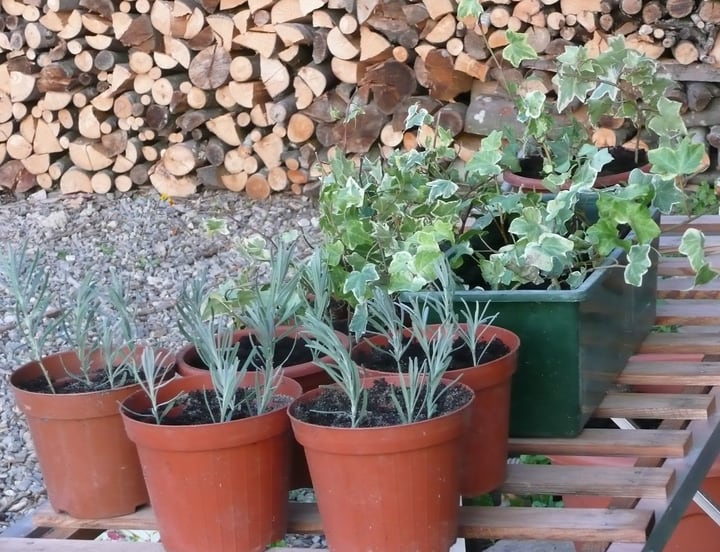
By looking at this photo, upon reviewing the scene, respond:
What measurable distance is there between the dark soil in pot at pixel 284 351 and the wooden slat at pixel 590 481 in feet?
0.97

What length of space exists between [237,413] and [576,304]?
42cm

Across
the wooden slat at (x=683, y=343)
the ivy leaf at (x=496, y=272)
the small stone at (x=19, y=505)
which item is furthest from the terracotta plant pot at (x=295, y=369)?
the small stone at (x=19, y=505)

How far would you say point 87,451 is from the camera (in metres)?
1.09

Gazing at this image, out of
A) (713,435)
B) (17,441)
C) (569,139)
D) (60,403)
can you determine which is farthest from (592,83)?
(17,441)

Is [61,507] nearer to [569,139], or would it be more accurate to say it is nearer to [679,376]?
[679,376]

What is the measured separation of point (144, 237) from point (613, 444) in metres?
3.02

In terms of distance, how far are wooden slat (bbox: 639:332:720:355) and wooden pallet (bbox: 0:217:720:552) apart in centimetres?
5

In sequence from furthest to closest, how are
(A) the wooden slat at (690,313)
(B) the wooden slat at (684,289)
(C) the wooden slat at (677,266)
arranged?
1. (C) the wooden slat at (677,266)
2. (B) the wooden slat at (684,289)
3. (A) the wooden slat at (690,313)

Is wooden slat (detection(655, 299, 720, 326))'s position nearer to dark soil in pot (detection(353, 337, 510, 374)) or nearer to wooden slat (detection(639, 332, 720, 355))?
wooden slat (detection(639, 332, 720, 355))

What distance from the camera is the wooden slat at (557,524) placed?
1000 millimetres

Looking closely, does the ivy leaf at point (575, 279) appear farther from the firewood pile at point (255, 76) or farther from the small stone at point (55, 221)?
the small stone at point (55, 221)

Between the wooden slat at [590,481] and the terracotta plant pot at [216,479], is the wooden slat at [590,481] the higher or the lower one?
the lower one

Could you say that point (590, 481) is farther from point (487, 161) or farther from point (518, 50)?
point (518, 50)

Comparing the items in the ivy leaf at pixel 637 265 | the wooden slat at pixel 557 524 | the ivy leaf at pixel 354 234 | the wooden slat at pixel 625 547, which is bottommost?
the wooden slat at pixel 625 547
